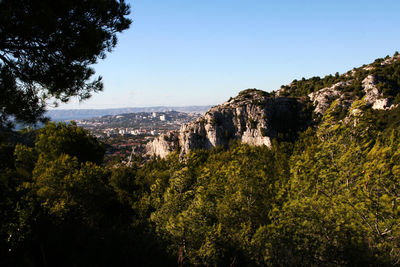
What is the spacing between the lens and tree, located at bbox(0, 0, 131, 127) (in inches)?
294

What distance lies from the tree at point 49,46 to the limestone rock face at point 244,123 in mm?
80150

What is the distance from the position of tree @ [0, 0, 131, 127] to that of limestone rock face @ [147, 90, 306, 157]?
80150 mm

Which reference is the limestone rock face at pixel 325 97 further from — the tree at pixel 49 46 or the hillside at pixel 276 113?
the tree at pixel 49 46

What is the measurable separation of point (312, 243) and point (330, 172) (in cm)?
279

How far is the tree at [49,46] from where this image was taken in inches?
294

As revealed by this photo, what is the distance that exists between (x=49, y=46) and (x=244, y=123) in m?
90.4

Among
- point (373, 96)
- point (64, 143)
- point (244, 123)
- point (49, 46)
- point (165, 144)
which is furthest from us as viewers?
point (165, 144)

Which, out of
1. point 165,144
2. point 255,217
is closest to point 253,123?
point 165,144

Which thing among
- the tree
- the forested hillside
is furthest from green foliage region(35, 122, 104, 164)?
the tree

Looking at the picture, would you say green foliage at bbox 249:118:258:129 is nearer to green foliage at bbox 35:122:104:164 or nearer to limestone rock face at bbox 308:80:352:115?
limestone rock face at bbox 308:80:352:115

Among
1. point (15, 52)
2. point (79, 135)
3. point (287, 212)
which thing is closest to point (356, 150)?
point (287, 212)

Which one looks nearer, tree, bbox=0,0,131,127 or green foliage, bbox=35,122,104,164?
tree, bbox=0,0,131,127

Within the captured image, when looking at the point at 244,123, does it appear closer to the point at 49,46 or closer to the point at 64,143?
the point at 64,143

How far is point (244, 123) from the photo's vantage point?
95625 millimetres
